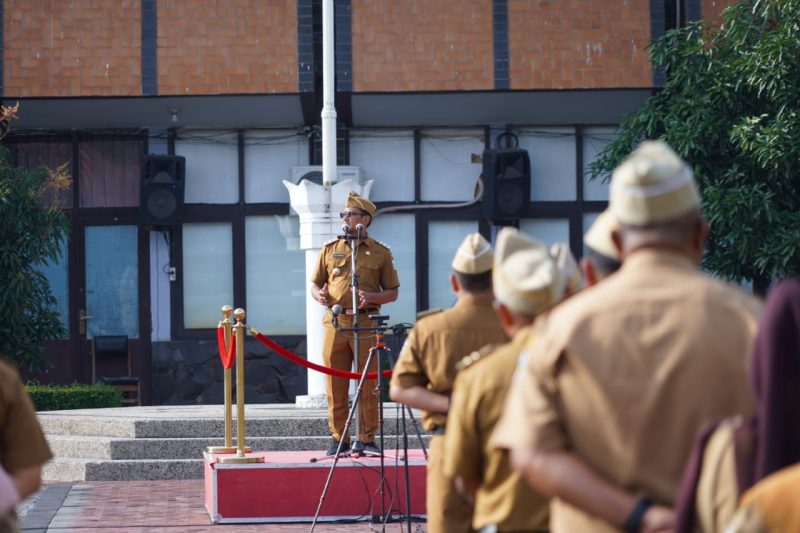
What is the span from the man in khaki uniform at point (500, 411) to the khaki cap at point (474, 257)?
1658mm

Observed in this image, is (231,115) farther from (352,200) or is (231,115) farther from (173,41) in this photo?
(352,200)

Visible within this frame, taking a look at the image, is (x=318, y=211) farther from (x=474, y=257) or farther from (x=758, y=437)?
(x=758, y=437)

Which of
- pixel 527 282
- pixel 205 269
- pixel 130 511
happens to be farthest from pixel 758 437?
pixel 205 269

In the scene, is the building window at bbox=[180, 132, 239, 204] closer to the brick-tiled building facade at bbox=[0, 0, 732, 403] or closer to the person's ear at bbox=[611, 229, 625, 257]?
the brick-tiled building facade at bbox=[0, 0, 732, 403]

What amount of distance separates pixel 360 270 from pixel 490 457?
781cm

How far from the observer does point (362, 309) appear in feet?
40.2

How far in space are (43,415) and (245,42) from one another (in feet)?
21.8

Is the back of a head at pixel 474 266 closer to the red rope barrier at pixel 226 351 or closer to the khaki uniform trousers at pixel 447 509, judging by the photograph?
the khaki uniform trousers at pixel 447 509

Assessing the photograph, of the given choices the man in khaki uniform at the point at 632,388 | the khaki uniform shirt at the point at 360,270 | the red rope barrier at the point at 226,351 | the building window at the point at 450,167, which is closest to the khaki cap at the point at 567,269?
the man in khaki uniform at the point at 632,388

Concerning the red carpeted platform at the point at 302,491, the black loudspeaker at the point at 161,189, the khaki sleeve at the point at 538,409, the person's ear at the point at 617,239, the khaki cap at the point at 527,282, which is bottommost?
the red carpeted platform at the point at 302,491

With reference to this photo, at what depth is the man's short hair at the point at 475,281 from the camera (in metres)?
6.41

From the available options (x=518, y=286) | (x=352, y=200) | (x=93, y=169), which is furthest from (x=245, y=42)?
(x=518, y=286)

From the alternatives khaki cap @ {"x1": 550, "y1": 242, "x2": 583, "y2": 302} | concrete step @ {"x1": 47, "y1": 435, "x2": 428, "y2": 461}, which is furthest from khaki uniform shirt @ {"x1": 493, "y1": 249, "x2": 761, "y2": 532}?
concrete step @ {"x1": 47, "y1": 435, "x2": 428, "y2": 461}

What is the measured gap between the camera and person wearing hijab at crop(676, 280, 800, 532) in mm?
2883
